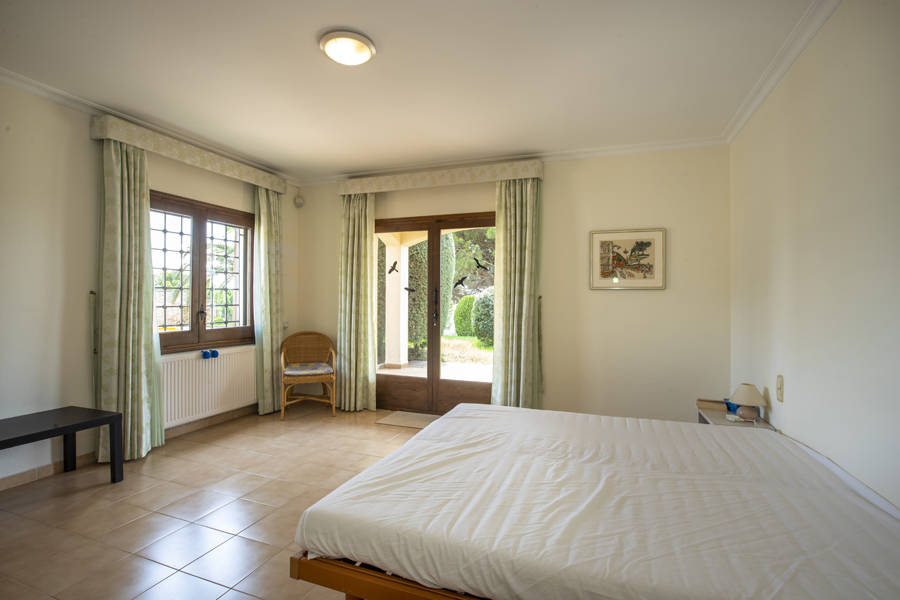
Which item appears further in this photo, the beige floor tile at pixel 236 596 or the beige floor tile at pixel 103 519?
the beige floor tile at pixel 103 519

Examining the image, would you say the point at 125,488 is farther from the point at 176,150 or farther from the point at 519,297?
the point at 519,297

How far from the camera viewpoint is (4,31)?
2330 millimetres

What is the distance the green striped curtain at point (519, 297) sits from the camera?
4207 millimetres

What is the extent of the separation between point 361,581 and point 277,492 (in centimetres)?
174

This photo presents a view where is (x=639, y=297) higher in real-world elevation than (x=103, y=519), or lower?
higher

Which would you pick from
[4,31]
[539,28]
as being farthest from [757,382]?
[4,31]

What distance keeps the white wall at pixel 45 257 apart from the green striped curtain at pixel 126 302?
115 mm

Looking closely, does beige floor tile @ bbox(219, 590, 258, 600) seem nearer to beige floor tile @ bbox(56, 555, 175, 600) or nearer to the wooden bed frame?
beige floor tile @ bbox(56, 555, 175, 600)

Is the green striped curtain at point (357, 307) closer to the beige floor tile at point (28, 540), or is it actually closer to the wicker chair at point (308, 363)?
the wicker chair at point (308, 363)

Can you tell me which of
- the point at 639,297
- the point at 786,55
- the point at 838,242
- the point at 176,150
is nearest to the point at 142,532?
the point at 176,150

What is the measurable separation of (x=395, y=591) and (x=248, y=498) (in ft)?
6.08

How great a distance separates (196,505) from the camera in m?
2.66

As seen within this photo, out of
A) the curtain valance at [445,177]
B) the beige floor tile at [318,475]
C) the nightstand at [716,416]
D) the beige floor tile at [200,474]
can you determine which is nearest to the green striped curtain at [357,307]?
→ the curtain valance at [445,177]

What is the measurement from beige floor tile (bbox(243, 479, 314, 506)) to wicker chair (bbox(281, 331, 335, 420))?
1.66 meters
